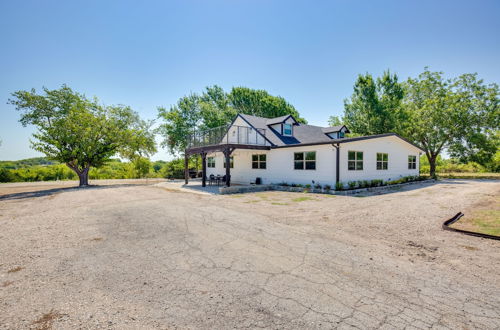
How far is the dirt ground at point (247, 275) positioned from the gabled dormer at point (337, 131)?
634 inches

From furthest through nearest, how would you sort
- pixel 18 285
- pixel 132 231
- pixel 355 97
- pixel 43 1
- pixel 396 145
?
pixel 355 97, pixel 396 145, pixel 43 1, pixel 132 231, pixel 18 285

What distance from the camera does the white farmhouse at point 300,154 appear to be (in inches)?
590

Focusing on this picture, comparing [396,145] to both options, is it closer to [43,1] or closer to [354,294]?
[354,294]

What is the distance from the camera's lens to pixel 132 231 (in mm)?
6180

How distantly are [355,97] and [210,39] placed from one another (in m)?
24.0

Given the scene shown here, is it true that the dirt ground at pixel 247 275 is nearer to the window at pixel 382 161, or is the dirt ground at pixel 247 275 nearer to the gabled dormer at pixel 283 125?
the window at pixel 382 161

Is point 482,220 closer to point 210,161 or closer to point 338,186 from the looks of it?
point 338,186

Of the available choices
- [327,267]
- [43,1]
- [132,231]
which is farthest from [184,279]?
[43,1]

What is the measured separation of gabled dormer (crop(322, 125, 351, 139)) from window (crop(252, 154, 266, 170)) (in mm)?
8143

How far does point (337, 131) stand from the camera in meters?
22.2

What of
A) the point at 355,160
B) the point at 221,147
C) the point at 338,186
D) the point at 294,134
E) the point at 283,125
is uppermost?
the point at 283,125

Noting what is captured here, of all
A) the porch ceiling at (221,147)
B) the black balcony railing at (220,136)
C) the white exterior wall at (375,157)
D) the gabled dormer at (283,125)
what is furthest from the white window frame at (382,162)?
the black balcony railing at (220,136)

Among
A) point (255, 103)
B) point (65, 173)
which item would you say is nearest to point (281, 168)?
point (255, 103)

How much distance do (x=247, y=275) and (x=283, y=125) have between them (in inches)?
706
